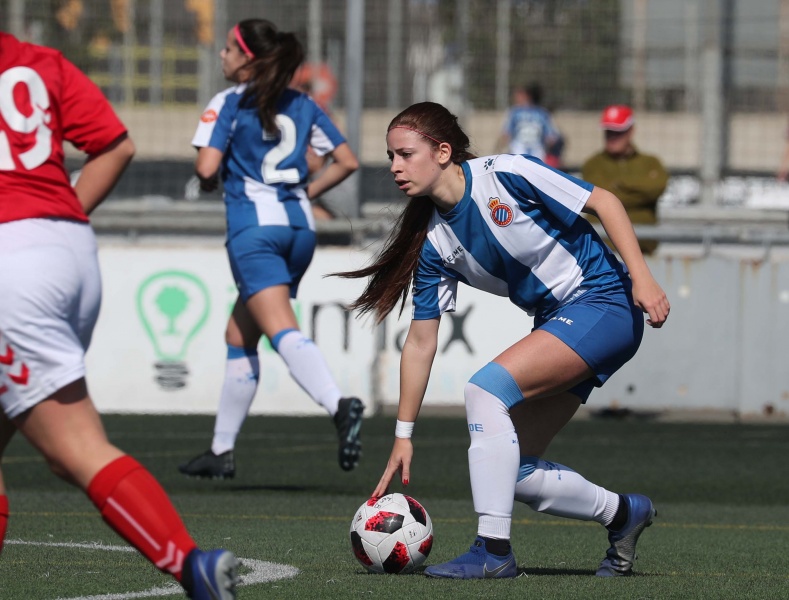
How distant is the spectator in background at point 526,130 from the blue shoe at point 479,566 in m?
11.3

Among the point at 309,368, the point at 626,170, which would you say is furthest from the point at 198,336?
the point at 309,368

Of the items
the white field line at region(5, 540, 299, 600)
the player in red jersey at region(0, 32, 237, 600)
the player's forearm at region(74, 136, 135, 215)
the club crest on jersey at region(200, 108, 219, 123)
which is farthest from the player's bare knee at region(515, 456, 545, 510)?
the club crest on jersey at region(200, 108, 219, 123)

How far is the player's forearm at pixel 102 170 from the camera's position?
161 inches

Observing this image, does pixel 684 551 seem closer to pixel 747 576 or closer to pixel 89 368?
pixel 747 576

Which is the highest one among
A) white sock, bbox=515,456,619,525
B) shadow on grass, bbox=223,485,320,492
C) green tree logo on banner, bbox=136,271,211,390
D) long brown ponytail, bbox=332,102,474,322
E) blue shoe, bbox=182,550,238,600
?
long brown ponytail, bbox=332,102,474,322

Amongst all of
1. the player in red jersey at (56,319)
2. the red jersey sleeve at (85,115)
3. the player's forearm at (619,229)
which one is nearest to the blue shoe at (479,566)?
the player's forearm at (619,229)

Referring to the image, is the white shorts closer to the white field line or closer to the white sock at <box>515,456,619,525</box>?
the white field line

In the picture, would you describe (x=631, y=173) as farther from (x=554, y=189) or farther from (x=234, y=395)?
(x=554, y=189)

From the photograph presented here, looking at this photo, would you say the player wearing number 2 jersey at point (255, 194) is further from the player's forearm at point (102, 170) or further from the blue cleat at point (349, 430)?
the player's forearm at point (102, 170)

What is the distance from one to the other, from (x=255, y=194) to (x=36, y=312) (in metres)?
4.51

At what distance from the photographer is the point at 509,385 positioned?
503cm

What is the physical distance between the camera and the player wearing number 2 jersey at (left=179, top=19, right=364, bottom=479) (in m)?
7.92

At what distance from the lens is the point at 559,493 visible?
5195mm

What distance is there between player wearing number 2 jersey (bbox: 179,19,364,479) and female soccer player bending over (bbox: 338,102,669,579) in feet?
8.35
